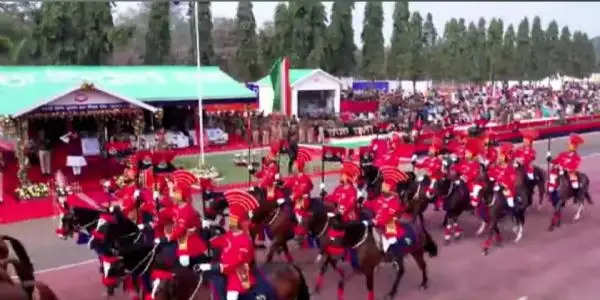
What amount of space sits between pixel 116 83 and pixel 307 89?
13012 millimetres

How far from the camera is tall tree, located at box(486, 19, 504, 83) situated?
215ft

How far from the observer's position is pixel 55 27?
3853 cm

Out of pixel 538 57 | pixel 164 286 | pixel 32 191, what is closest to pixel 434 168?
pixel 164 286

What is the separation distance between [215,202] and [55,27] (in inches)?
1219

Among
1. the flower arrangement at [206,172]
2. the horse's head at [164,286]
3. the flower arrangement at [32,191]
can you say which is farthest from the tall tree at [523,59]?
the horse's head at [164,286]

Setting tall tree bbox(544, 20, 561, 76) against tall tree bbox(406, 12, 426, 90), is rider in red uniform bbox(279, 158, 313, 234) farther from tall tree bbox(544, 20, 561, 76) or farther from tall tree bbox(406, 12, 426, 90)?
tall tree bbox(544, 20, 561, 76)

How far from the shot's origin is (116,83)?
25938 millimetres

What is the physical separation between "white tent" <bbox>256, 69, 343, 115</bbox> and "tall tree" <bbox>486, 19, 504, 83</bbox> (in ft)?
105

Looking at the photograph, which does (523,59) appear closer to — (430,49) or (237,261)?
(430,49)

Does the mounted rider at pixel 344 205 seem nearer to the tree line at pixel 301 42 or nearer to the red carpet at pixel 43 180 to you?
the red carpet at pixel 43 180

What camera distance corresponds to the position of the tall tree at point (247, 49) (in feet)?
152

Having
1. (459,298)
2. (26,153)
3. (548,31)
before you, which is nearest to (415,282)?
(459,298)

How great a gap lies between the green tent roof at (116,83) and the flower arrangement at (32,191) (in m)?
2.66

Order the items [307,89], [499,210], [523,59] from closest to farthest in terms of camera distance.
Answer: [499,210], [307,89], [523,59]
